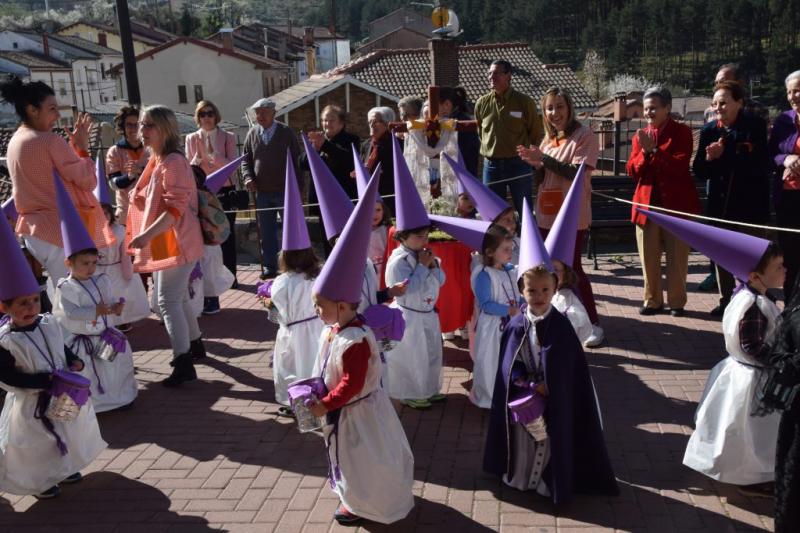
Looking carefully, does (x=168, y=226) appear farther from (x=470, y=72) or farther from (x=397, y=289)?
(x=470, y=72)

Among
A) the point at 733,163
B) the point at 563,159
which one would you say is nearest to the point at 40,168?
the point at 563,159

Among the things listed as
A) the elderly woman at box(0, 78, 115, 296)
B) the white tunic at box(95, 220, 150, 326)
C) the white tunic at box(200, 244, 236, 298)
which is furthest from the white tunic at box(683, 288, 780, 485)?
the white tunic at box(95, 220, 150, 326)

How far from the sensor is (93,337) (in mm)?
5625

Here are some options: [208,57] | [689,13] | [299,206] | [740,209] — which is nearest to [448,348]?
[299,206]

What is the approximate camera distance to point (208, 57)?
56.0 metres

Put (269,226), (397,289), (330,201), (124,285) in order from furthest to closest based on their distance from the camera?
1. (269,226)
2. (124,285)
3. (330,201)
4. (397,289)

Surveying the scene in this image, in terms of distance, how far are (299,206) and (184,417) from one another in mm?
1751

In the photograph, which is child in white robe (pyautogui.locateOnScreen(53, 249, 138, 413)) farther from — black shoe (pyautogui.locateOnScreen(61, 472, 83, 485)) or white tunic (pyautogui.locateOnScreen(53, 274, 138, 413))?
black shoe (pyautogui.locateOnScreen(61, 472, 83, 485))

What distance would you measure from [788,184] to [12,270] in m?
5.91

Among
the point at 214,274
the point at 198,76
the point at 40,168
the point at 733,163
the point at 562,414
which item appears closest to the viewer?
the point at 562,414

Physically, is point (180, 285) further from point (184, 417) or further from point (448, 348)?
point (448, 348)

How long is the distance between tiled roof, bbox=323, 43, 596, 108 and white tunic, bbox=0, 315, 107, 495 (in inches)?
1397

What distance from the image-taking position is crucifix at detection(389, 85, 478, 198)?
7.88 m

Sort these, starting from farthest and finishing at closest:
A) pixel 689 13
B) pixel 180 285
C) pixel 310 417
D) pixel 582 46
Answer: pixel 582 46 < pixel 689 13 < pixel 180 285 < pixel 310 417
